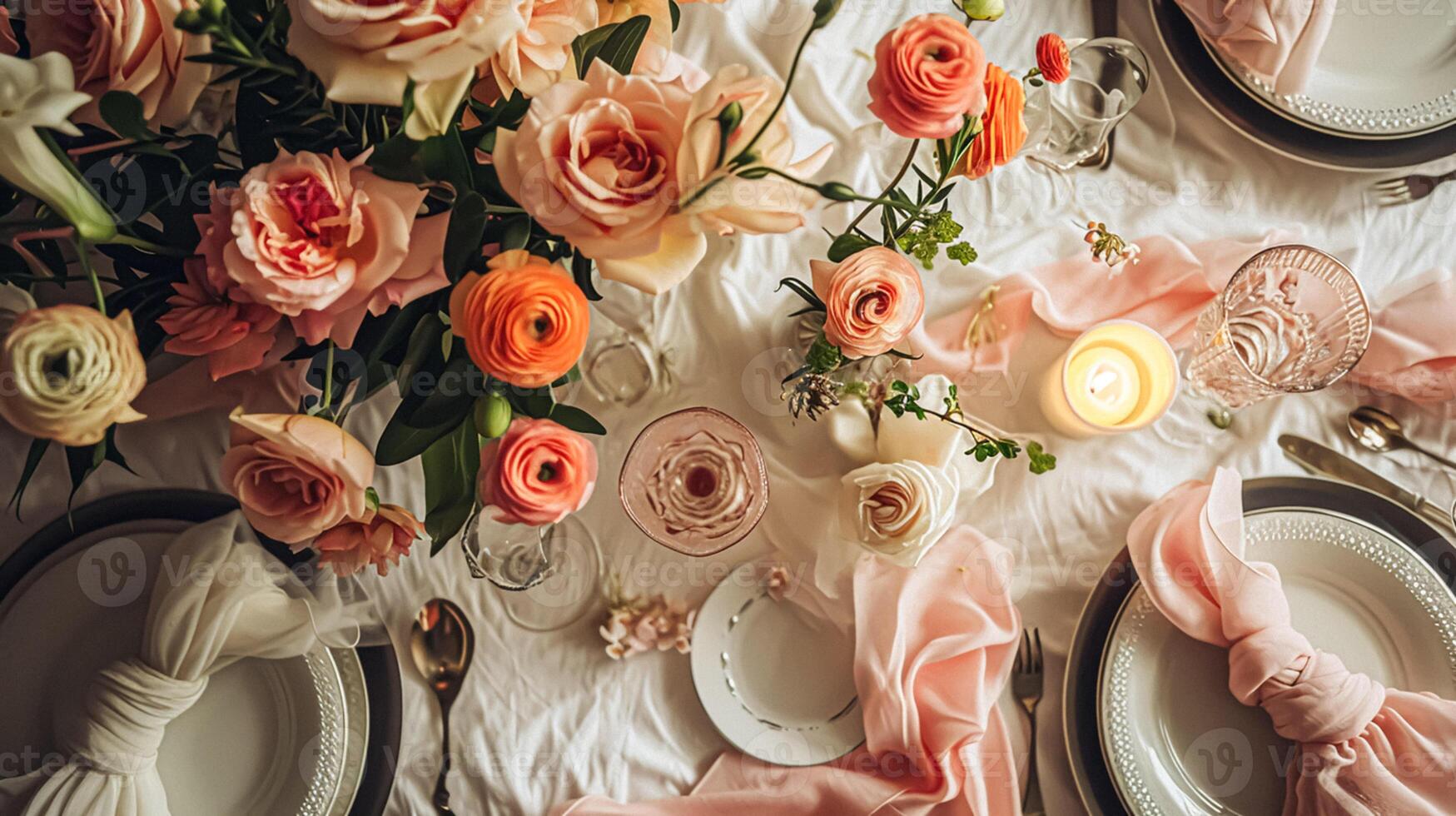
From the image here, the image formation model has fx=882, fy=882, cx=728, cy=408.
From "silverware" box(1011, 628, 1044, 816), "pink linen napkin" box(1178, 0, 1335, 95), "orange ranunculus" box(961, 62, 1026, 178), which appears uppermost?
"pink linen napkin" box(1178, 0, 1335, 95)

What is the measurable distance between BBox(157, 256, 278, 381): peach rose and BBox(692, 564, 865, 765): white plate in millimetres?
477

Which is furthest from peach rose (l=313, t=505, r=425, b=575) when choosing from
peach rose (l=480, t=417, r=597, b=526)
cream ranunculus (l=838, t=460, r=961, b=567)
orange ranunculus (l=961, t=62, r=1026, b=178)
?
orange ranunculus (l=961, t=62, r=1026, b=178)

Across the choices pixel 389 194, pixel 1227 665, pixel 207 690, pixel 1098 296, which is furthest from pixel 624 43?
pixel 1227 665

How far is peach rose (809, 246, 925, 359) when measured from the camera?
672mm

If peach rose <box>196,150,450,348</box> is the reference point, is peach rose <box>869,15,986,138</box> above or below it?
above

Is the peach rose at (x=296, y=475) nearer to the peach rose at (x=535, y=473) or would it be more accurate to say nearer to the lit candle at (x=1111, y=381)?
the peach rose at (x=535, y=473)

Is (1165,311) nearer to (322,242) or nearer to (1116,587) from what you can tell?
(1116,587)

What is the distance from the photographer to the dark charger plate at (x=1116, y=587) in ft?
2.77

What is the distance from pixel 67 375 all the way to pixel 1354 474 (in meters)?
1.09

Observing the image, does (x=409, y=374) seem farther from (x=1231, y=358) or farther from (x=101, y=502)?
(x=1231, y=358)

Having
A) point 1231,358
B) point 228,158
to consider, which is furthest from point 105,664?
point 1231,358

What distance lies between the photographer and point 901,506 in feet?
2.46

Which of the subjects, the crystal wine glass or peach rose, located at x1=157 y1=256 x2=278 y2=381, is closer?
peach rose, located at x1=157 y1=256 x2=278 y2=381

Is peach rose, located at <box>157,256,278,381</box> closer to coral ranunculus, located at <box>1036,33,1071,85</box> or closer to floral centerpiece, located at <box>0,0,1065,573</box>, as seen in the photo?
floral centerpiece, located at <box>0,0,1065,573</box>
